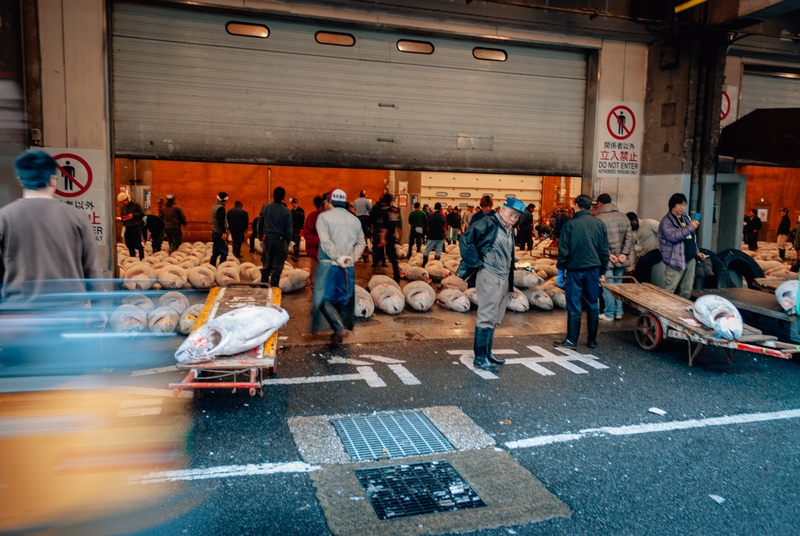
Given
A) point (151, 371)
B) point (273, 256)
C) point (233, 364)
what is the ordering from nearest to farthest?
point (233, 364), point (151, 371), point (273, 256)

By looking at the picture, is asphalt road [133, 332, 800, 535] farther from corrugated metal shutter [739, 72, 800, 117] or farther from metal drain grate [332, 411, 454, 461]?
corrugated metal shutter [739, 72, 800, 117]

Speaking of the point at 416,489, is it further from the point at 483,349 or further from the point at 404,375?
the point at 483,349

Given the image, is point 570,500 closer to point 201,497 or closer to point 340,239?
point 201,497

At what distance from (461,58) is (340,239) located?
219 inches

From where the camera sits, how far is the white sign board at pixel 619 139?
11.7 m

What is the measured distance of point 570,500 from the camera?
3.66 m

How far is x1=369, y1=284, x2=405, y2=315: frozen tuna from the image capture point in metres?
9.41

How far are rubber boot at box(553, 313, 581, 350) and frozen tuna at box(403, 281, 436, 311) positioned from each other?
105 inches

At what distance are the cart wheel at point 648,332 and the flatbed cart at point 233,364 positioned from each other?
15.8 ft

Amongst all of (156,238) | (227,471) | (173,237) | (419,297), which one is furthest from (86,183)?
(156,238)

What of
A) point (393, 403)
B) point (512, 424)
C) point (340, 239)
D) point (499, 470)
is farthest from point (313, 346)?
point (499, 470)

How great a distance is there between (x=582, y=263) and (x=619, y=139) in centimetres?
572

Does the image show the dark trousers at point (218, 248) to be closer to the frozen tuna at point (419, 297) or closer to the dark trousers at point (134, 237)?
the dark trousers at point (134, 237)

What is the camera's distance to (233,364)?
4.92m
